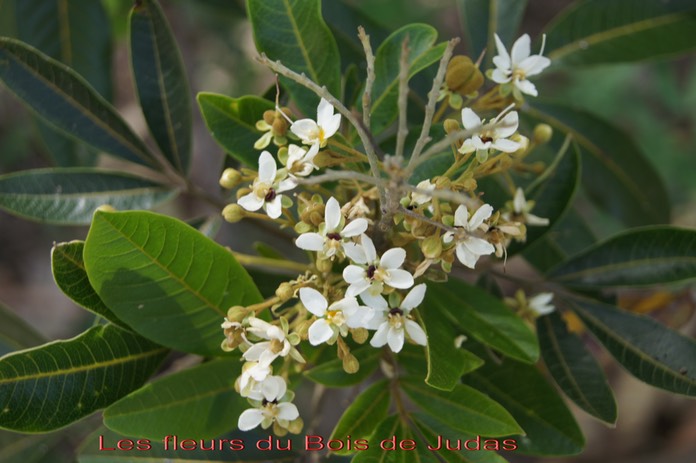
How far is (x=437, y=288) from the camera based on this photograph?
116 cm

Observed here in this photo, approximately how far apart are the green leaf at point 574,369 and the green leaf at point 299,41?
1.91 feet

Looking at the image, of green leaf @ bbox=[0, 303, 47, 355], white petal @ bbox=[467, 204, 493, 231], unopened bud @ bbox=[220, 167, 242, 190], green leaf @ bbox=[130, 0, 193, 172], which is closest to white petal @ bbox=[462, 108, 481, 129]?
white petal @ bbox=[467, 204, 493, 231]

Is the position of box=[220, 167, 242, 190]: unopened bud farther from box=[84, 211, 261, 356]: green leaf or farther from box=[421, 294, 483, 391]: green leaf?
box=[421, 294, 483, 391]: green leaf

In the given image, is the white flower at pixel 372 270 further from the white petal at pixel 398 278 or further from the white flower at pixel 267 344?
the white flower at pixel 267 344

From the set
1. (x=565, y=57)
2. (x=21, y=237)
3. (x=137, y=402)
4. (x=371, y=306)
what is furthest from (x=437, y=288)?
(x=21, y=237)

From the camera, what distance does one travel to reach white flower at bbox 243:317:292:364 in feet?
2.97

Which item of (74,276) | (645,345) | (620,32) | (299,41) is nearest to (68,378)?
(74,276)

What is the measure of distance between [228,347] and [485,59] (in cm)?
91

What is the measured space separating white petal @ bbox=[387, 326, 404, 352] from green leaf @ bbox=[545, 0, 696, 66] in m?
0.92

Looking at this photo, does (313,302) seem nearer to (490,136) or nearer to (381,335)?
(381,335)

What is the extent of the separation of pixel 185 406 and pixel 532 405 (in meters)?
0.56

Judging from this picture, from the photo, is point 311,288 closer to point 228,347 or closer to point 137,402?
point 228,347

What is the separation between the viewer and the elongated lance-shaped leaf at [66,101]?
122 centimetres

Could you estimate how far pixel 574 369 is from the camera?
4.15ft
